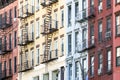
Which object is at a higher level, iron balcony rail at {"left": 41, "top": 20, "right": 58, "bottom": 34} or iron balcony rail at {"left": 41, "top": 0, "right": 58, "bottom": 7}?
iron balcony rail at {"left": 41, "top": 0, "right": 58, "bottom": 7}

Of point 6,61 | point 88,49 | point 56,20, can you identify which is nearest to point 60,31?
point 56,20

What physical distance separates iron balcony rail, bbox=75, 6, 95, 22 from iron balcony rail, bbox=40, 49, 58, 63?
864cm

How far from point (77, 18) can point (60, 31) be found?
635 centimetres

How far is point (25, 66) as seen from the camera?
481ft

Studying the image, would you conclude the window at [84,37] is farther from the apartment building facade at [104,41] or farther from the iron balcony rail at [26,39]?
the iron balcony rail at [26,39]

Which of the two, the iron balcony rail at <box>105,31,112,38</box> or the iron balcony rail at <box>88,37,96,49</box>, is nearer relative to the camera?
the iron balcony rail at <box>105,31,112,38</box>

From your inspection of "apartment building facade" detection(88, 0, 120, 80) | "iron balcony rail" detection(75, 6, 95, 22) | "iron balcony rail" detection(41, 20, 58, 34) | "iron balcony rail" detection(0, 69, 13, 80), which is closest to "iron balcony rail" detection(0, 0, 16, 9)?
"iron balcony rail" detection(0, 69, 13, 80)

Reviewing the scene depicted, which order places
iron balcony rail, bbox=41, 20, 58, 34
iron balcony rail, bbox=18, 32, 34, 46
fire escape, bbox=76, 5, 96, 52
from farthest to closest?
iron balcony rail, bbox=18, 32, 34, 46, iron balcony rail, bbox=41, 20, 58, 34, fire escape, bbox=76, 5, 96, 52

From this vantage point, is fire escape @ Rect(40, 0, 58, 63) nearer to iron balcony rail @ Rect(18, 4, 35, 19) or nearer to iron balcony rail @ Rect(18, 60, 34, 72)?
iron balcony rail @ Rect(18, 60, 34, 72)

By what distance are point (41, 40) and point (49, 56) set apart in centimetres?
412

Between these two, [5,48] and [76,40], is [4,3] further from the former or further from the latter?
[76,40]

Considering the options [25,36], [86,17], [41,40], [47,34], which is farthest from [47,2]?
[86,17]

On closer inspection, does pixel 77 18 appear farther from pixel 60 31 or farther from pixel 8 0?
pixel 8 0

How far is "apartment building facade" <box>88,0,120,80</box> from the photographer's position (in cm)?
11806
